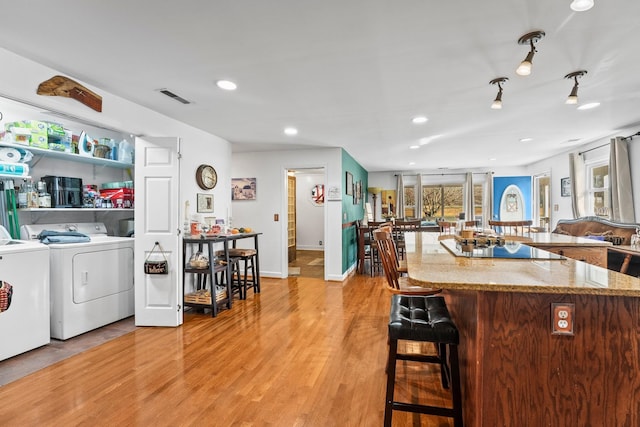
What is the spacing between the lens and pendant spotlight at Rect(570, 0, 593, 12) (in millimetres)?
1614

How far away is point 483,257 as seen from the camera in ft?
6.19

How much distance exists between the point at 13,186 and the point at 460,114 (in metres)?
4.63

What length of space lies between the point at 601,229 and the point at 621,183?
0.67m

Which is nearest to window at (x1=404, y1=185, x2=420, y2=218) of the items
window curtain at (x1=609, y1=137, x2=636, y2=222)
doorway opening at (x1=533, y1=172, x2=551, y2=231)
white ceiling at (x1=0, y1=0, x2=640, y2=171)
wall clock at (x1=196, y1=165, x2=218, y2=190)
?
doorway opening at (x1=533, y1=172, x2=551, y2=231)

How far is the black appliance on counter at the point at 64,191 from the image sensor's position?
10.9 ft

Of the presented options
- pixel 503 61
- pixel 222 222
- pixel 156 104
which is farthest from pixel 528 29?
pixel 222 222

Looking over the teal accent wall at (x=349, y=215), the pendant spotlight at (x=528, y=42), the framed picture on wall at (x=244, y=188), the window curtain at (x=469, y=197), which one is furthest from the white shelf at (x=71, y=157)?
the window curtain at (x=469, y=197)

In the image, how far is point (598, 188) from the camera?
5.25 meters

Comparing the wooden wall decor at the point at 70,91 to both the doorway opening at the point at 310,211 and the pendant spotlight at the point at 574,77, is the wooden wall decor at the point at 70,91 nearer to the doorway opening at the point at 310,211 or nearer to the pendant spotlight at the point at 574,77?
the pendant spotlight at the point at 574,77

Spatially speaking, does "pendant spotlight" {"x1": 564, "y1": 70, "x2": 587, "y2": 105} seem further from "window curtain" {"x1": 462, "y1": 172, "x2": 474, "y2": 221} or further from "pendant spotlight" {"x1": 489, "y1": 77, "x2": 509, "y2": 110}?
"window curtain" {"x1": 462, "y1": 172, "x2": 474, "y2": 221}

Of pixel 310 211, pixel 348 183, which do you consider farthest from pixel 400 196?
pixel 348 183

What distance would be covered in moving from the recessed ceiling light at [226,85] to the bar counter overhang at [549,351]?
2.23m

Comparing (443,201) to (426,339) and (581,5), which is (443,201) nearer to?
(581,5)

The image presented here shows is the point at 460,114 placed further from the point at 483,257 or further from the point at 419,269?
the point at 419,269
